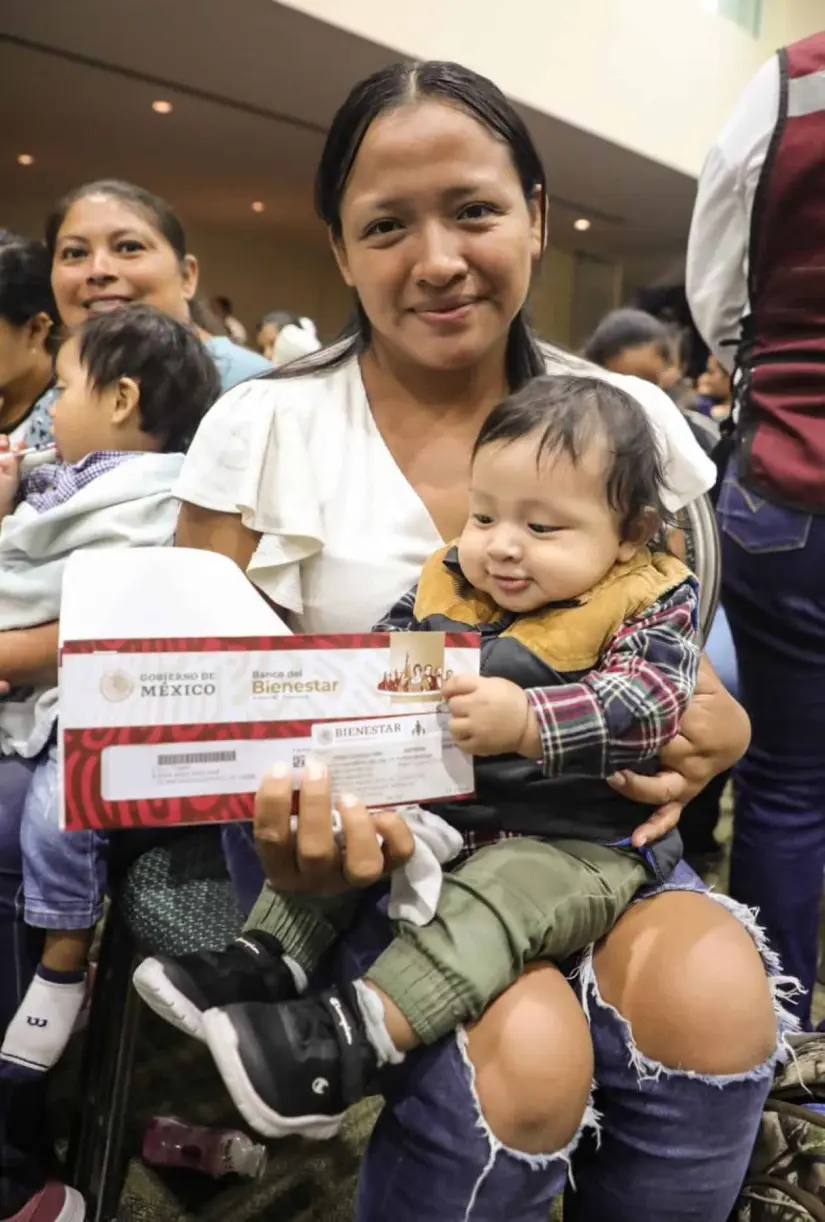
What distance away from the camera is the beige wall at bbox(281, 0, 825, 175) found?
4887 millimetres

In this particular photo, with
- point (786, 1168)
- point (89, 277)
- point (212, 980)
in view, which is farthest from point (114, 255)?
point (786, 1168)

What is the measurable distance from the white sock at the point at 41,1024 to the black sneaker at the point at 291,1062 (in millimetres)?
524

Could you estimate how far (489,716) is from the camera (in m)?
0.78

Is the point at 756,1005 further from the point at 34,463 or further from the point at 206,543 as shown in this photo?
the point at 34,463

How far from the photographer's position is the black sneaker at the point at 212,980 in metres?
0.78

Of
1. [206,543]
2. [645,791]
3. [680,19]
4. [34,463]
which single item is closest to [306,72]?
[680,19]

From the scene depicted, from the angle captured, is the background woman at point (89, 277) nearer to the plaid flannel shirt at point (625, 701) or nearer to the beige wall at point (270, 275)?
the plaid flannel shirt at point (625, 701)

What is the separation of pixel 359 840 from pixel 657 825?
34 cm

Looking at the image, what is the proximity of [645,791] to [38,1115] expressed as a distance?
93 centimetres

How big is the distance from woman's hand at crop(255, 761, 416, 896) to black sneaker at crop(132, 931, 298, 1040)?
104 mm

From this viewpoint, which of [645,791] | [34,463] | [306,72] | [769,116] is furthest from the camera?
Answer: [306,72]

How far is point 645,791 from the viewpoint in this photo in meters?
0.90

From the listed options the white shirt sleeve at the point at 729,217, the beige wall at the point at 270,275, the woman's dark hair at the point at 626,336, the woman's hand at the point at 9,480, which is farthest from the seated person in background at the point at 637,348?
the beige wall at the point at 270,275

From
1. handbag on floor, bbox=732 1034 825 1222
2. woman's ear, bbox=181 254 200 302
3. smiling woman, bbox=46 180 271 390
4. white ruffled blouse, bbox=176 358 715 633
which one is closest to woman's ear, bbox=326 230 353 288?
white ruffled blouse, bbox=176 358 715 633
